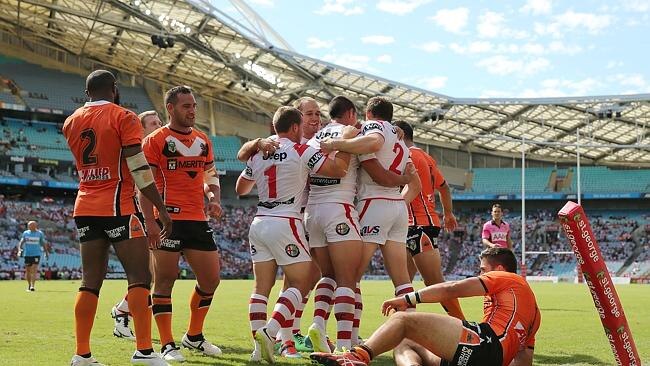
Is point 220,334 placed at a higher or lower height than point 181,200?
lower

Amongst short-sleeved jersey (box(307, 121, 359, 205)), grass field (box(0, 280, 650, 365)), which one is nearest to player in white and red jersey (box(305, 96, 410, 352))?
short-sleeved jersey (box(307, 121, 359, 205))

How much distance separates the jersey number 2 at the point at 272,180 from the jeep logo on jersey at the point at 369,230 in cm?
87

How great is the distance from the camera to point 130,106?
55.0 meters

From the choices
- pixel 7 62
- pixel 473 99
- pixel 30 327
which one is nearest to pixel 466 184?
pixel 473 99

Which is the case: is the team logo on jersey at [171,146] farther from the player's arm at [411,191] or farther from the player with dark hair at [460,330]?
the player with dark hair at [460,330]

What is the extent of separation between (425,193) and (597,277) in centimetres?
398

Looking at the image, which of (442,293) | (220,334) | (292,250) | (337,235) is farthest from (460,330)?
(220,334)

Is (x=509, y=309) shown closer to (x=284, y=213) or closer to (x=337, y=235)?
(x=337, y=235)

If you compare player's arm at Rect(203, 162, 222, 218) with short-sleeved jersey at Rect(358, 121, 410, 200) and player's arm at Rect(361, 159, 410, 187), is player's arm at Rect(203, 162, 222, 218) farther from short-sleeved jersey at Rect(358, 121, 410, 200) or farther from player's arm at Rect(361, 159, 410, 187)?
player's arm at Rect(361, 159, 410, 187)

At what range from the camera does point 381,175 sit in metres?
7.12

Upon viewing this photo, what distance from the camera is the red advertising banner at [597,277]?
208 inches

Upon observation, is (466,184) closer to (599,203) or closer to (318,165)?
(599,203)

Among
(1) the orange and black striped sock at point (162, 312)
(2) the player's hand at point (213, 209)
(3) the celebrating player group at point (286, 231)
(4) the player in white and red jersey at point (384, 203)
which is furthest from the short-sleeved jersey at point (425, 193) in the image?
(1) the orange and black striped sock at point (162, 312)

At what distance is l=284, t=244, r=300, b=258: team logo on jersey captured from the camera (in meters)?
6.75
